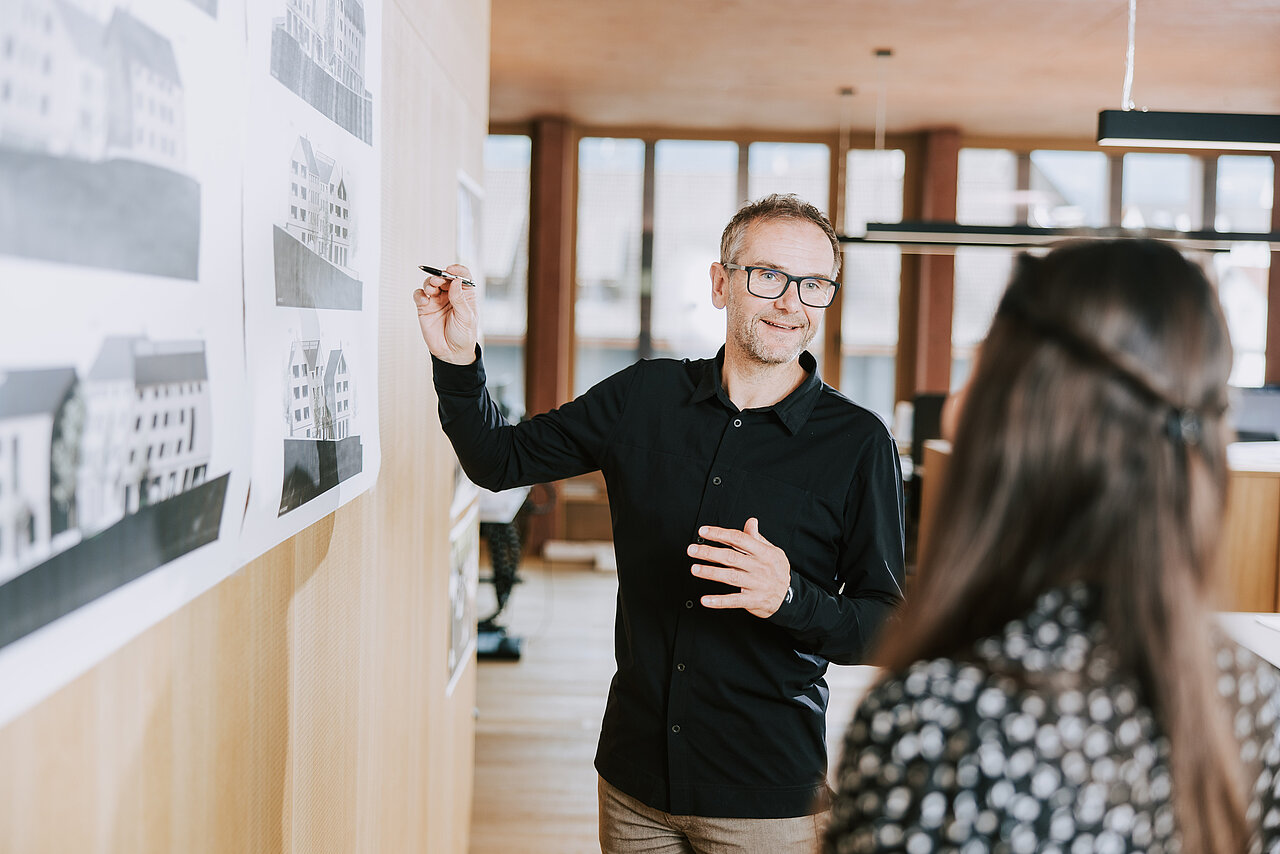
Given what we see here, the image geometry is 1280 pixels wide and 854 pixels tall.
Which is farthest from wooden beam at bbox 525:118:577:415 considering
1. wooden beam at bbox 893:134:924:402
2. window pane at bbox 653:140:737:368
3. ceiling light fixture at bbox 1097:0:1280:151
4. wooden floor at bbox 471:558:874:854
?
ceiling light fixture at bbox 1097:0:1280:151

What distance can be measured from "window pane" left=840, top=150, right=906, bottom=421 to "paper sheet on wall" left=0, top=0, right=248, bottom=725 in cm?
729

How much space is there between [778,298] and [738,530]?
0.37 m

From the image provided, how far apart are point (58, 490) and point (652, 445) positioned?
1.12m

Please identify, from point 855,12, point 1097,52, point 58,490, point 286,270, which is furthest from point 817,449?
point 1097,52

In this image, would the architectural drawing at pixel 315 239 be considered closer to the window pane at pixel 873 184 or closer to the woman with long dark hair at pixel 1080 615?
the woman with long dark hair at pixel 1080 615

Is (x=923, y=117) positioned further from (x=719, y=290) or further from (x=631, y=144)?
(x=719, y=290)

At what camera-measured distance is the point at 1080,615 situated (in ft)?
2.46

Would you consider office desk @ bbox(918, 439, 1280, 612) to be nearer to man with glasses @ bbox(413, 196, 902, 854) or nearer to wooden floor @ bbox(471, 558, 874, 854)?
wooden floor @ bbox(471, 558, 874, 854)

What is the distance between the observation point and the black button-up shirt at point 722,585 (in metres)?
1.61

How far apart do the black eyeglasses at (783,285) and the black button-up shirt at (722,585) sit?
130mm

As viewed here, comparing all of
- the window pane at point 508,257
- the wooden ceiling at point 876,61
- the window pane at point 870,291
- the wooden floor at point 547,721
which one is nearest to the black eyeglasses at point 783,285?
the wooden floor at point 547,721

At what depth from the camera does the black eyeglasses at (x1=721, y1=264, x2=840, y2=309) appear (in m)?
1.66

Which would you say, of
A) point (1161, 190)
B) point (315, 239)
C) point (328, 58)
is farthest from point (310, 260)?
point (1161, 190)

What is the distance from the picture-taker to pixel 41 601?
67 cm
